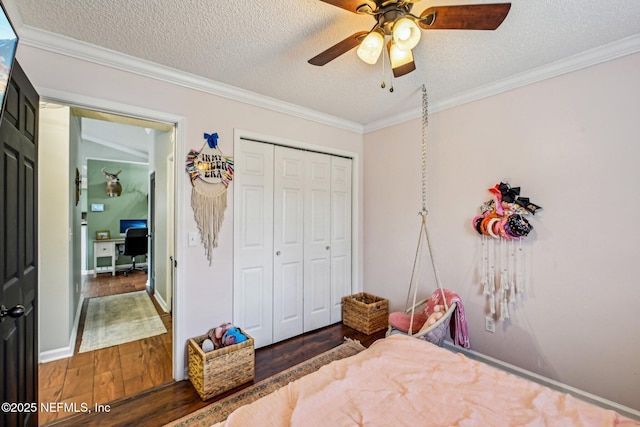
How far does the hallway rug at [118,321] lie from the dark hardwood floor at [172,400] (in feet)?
3.81

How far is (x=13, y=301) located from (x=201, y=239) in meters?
1.15

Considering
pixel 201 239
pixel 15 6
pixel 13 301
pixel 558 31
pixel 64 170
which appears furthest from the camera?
pixel 64 170

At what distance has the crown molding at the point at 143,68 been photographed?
175cm

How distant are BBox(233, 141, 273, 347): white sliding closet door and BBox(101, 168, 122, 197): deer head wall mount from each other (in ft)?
18.0

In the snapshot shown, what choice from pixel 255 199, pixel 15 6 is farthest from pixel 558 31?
pixel 15 6

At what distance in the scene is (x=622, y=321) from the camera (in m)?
1.84

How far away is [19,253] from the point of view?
1429 mm

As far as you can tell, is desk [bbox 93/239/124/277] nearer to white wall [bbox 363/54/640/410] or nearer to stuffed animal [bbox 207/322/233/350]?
stuffed animal [bbox 207/322/233/350]

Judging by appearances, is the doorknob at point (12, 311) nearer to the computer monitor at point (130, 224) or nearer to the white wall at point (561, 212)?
the white wall at point (561, 212)

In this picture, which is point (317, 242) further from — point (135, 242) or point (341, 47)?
point (135, 242)

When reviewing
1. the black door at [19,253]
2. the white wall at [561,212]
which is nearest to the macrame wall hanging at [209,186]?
the black door at [19,253]

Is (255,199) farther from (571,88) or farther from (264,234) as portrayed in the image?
(571,88)

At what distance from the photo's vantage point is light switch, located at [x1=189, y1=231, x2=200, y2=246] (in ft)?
7.61

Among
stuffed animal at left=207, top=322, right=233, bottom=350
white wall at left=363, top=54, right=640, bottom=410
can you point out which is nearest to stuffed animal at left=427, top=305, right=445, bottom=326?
white wall at left=363, top=54, right=640, bottom=410
